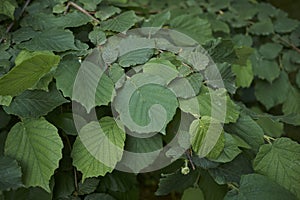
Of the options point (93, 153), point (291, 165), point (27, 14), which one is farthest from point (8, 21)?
point (291, 165)

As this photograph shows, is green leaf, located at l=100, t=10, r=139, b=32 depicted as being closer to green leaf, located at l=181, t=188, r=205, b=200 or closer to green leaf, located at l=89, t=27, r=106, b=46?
green leaf, located at l=89, t=27, r=106, b=46

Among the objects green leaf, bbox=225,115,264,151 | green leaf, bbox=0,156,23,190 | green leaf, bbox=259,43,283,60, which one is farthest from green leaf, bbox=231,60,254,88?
green leaf, bbox=0,156,23,190

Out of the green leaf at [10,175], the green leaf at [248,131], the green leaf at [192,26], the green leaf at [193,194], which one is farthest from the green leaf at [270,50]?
the green leaf at [10,175]

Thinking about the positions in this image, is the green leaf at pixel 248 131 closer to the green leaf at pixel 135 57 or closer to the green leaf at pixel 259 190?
the green leaf at pixel 259 190

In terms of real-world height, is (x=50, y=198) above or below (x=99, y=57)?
below

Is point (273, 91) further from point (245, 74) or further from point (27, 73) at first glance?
point (27, 73)

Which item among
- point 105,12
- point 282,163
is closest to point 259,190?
point 282,163

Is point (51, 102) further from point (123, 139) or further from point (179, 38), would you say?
point (179, 38)
